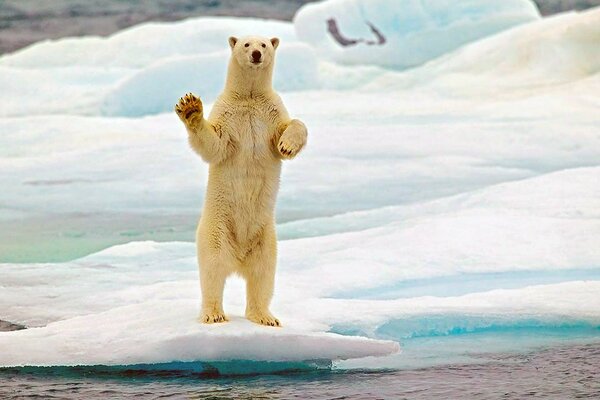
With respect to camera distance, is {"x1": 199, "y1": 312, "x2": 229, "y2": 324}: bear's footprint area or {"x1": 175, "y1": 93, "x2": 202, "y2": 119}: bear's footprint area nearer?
{"x1": 175, "y1": 93, "x2": 202, "y2": 119}: bear's footprint area

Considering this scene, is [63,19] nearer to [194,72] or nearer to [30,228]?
[194,72]

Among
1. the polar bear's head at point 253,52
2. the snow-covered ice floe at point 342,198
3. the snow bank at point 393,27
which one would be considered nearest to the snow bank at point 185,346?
the snow-covered ice floe at point 342,198

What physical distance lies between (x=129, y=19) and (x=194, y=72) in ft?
56.4

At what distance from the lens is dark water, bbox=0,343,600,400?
4316 mm

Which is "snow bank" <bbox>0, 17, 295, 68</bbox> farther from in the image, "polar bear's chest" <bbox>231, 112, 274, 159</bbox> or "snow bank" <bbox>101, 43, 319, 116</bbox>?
"polar bear's chest" <bbox>231, 112, 274, 159</bbox>

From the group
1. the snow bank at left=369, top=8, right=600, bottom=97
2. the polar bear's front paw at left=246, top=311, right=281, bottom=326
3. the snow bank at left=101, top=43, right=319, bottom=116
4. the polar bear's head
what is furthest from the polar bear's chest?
the snow bank at left=101, top=43, right=319, bottom=116

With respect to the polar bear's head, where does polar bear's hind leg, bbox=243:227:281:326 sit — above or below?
below

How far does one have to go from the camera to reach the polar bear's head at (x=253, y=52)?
4715 millimetres

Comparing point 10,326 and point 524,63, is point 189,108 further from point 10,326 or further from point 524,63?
point 524,63

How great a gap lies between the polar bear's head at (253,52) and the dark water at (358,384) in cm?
133

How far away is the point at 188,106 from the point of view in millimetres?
4461

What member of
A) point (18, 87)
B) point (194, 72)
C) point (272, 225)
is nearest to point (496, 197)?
point (272, 225)

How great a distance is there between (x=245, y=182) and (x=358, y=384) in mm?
999

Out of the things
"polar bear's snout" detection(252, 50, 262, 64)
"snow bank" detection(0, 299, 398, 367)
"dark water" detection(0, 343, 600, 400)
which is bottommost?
"dark water" detection(0, 343, 600, 400)
